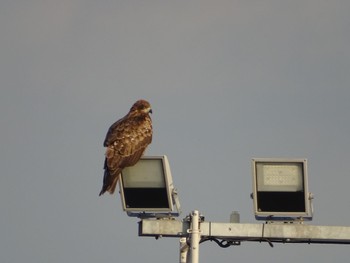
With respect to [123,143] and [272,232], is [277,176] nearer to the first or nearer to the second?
[272,232]

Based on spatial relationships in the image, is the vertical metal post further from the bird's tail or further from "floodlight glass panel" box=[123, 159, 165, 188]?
the bird's tail

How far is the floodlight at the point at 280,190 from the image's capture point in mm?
10625

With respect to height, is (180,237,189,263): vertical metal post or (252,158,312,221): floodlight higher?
(252,158,312,221): floodlight

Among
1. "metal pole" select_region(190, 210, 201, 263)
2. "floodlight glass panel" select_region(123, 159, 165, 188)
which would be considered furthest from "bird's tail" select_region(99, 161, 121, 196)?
"metal pole" select_region(190, 210, 201, 263)

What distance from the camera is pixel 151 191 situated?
11.1m

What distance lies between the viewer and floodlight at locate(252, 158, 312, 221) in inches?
418

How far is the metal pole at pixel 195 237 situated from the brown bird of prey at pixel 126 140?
3095 millimetres

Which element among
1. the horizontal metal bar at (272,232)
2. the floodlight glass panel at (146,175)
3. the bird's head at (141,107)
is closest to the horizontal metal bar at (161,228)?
the horizontal metal bar at (272,232)

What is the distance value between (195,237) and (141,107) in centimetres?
858

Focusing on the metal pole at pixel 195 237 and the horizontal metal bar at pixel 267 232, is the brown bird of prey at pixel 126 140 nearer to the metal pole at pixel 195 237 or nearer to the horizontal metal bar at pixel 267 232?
the horizontal metal bar at pixel 267 232

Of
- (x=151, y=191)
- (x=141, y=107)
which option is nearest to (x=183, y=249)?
(x=151, y=191)

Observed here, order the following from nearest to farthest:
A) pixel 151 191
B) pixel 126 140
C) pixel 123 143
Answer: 1. pixel 151 191
2. pixel 123 143
3. pixel 126 140

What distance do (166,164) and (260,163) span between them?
113cm

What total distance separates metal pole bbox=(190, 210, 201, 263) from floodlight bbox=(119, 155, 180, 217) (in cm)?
41
